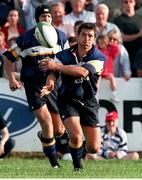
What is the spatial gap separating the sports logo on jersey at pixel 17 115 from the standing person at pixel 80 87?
14.4 ft

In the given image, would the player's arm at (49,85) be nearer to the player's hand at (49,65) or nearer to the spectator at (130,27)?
the player's hand at (49,65)

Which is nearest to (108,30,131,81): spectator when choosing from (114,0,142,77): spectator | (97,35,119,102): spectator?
(97,35,119,102): spectator

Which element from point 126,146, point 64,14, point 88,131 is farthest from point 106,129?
point 88,131

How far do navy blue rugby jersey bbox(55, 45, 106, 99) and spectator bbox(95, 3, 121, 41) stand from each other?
5.06m

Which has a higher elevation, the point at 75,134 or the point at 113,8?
the point at 113,8

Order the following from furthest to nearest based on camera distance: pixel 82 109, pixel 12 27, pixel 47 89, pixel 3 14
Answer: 1. pixel 3 14
2. pixel 12 27
3. pixel 82 109
4. pixel 47 89

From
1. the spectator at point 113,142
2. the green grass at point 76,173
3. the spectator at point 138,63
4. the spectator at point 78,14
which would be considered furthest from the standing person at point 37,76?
the spectator at point 78,14

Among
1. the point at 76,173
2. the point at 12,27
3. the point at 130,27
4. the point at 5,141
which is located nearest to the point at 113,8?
the point at 130,27

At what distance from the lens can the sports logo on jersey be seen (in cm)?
1512

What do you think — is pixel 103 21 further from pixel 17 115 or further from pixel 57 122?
pixel 57 122

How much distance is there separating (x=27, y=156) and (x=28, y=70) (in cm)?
385

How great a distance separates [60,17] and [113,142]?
288cm

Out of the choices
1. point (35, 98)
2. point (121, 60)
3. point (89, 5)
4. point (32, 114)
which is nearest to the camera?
point (35, 98)

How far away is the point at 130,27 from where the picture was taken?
16.1m
